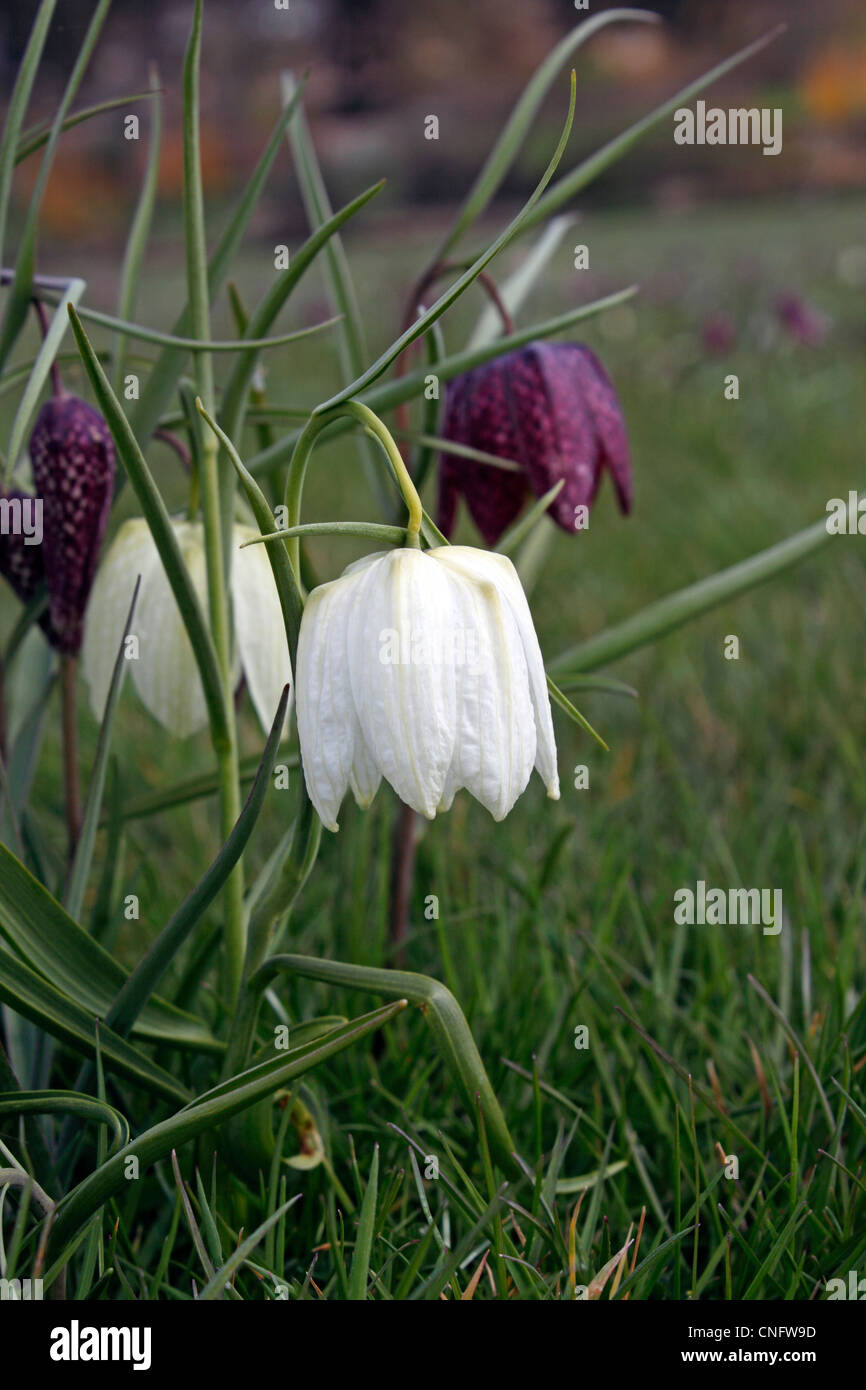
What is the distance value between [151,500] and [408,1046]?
1.33 ft

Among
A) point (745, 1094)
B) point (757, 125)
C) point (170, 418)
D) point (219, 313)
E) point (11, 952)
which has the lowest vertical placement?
point (745, 1094)

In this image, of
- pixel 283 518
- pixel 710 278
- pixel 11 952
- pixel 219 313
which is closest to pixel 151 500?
pixel 283 518

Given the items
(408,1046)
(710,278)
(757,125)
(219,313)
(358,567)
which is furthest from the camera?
(710,278)

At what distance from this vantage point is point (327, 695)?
0.48 metres

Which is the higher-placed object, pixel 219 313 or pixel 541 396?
pixel 219 313

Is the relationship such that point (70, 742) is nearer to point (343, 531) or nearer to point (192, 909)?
point (192, 909)

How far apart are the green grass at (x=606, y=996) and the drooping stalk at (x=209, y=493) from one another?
13 centimetres

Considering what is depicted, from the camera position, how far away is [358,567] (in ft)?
1.62

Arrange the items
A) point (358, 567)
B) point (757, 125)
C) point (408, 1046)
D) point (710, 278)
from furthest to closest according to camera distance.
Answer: point (710, 278)
point (757, 125)
point (408, 1046)
point (358, 567)

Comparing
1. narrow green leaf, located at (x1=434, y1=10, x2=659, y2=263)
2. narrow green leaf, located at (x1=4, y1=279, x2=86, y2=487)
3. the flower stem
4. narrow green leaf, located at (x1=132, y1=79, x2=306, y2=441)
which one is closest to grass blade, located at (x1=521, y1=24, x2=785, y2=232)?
narrow green leaf, located at (x1=434, y1=10, x2=659, y2=263)

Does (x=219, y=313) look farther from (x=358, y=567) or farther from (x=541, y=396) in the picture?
(x=358, y=567)

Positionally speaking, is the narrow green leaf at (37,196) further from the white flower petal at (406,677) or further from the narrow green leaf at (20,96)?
the white flower petal at (406,677)

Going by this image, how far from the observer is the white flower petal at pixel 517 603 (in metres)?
0.48

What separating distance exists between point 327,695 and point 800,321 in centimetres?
297
